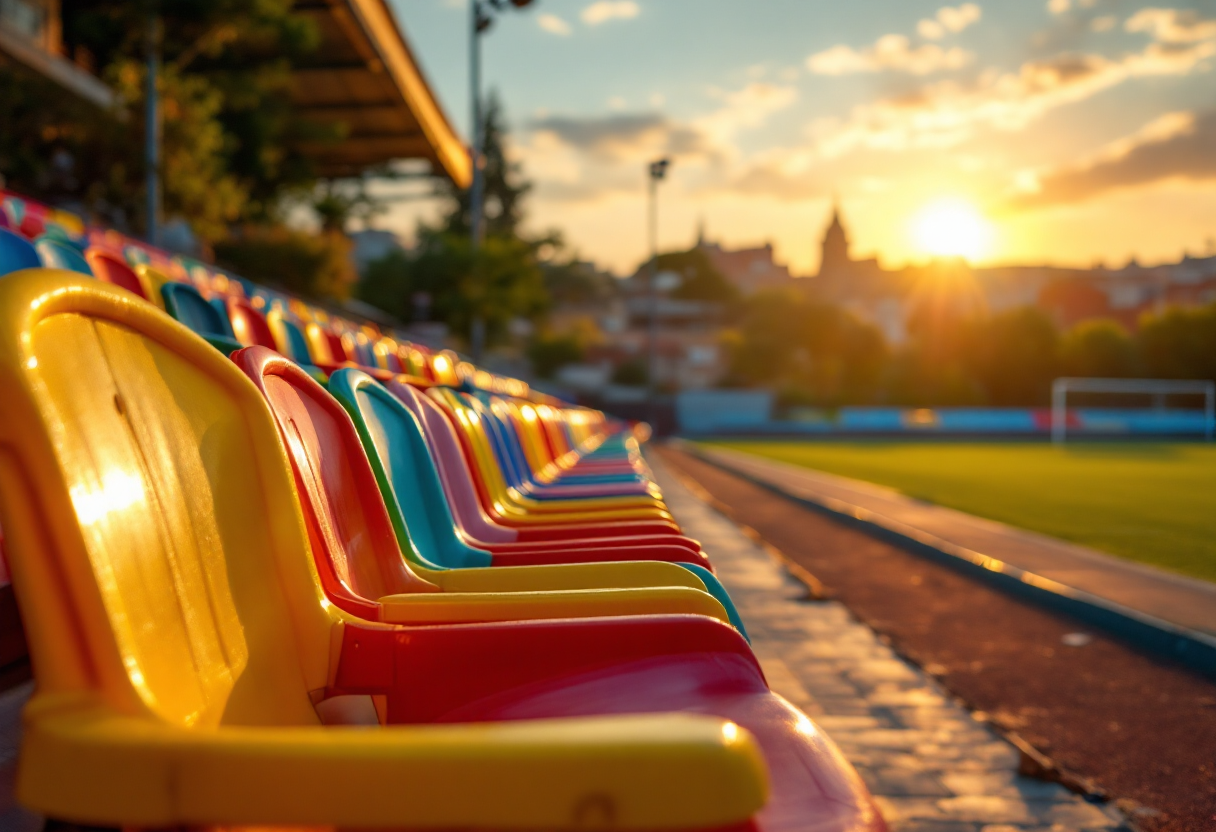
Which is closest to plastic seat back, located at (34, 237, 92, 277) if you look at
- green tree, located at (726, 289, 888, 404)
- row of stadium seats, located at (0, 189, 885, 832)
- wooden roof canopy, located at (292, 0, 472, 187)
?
row of stadium seats, located at (0, 189, 885, 832)

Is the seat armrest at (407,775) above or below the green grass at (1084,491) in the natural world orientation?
above

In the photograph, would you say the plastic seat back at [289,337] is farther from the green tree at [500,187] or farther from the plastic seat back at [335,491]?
the green tree at [500,187]

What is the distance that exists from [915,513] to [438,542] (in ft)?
26.2

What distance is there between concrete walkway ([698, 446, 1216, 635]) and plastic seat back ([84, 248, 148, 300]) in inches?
186

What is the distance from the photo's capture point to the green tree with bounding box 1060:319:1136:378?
53.2 m

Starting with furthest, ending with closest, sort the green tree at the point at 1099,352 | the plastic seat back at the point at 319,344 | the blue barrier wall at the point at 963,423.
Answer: the green tree at the point at 1099,352 < the blue barrier wall at the point at 963,423 < the plastic seat back at the point at 319,344

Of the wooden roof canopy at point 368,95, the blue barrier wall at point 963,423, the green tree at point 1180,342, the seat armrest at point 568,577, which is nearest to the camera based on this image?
the seat armrest at point 568,577

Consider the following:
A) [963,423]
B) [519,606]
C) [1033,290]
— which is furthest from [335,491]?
[1033,290]

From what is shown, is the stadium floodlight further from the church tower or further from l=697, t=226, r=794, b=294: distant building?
the church tower

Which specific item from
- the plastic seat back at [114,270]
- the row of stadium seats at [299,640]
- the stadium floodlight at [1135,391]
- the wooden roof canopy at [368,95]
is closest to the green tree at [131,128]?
the wooden roof canopy at [368,95]

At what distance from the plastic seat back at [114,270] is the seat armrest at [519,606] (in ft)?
8.33

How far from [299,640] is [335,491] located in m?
0.44

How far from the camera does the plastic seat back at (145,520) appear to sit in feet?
2.68

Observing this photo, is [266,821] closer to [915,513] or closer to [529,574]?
[529,574]
